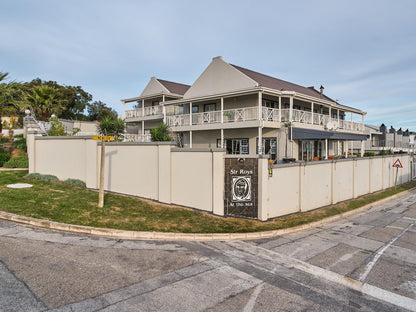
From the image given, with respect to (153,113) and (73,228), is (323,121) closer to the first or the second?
(153,113)

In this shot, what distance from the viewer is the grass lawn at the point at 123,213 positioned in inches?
329

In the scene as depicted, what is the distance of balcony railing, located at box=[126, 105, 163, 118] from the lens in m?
30.2

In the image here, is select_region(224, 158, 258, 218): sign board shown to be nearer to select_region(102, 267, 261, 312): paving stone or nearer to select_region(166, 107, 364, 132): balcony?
select_region(102, 267, 261, 312): paving stone

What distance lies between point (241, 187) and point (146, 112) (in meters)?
24.0

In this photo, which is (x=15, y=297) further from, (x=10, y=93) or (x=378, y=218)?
(x=10, y=93)

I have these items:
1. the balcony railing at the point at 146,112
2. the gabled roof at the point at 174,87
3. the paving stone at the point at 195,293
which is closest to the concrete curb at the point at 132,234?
the paving stone at the point at 195,293

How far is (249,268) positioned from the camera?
231 inches

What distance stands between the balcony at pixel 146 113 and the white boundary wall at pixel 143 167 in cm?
1537

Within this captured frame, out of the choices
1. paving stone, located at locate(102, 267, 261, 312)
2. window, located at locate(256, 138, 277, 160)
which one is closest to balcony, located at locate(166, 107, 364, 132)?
window, located at locate(256, 138, 277, 160)

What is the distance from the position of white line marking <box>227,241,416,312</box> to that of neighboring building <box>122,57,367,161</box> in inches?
445

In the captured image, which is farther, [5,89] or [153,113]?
[153,113]

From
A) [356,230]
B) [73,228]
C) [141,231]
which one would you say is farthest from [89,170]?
[356,230]

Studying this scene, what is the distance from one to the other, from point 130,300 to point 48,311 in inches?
44.7

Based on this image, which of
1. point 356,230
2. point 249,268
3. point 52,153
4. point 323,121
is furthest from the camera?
point 323,121
